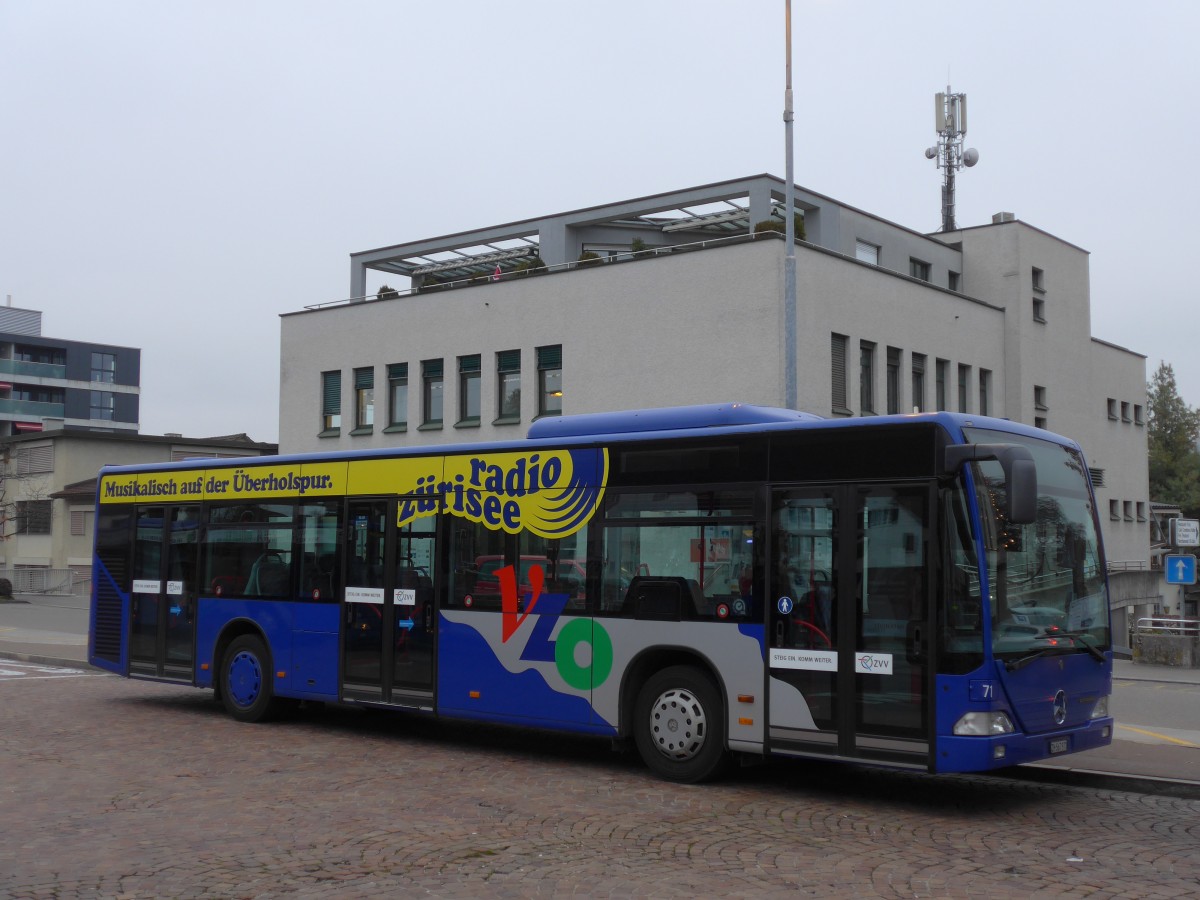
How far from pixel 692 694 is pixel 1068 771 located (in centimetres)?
323

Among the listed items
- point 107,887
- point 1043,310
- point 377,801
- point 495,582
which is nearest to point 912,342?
point 1043,310

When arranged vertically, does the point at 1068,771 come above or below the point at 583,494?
below

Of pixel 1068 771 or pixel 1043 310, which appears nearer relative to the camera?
pixel 1068 771

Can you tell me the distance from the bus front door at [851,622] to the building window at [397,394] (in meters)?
28.4

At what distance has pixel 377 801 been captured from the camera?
9656mm

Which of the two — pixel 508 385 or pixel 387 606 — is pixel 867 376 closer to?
pixel 508 385

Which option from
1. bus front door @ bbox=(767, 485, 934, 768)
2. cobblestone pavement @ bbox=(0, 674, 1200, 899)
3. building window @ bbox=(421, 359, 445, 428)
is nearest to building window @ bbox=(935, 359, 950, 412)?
building window @ bbox=(421, 359, 445, 428)

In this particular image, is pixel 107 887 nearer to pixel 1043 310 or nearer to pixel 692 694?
pixel 692 694

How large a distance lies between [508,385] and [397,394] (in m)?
4.33

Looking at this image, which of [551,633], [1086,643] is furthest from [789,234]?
[1086,643]

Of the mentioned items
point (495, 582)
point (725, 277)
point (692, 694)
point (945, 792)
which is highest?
point (725, 277)

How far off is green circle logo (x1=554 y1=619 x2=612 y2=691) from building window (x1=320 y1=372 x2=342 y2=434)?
28883 mm

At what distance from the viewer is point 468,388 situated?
36.4m

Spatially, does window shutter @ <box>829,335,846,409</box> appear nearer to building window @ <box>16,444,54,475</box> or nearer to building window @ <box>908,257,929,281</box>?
building window @ <box>908,257,929,281</box>
